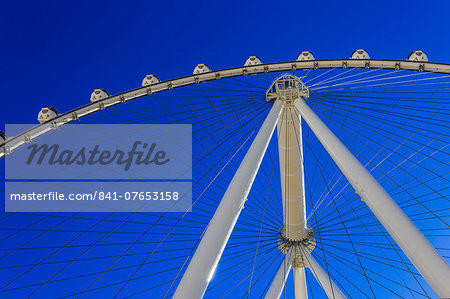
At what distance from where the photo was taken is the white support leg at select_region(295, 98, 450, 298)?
5278 mm

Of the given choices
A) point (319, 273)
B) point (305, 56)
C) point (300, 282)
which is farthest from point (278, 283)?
point (305, 56)

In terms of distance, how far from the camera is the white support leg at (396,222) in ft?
17.3

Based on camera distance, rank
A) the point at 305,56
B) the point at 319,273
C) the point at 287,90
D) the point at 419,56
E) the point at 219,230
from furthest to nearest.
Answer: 1. the point at 305,56
2. the point at 319,273
3. the point at 419,56
4. the point at 287,90
5. the point at 219,230

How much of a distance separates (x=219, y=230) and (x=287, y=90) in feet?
23.2

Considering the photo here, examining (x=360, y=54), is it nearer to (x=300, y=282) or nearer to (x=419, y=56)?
(x=419, y=56)

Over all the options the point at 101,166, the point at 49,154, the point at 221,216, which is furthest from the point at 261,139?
the point at 49,154

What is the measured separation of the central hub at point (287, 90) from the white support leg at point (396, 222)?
146 inches

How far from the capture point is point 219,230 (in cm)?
602

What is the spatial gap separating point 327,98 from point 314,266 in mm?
6418

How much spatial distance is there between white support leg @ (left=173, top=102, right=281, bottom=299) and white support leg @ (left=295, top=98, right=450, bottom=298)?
172 centimetres

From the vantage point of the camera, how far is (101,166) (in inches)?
403

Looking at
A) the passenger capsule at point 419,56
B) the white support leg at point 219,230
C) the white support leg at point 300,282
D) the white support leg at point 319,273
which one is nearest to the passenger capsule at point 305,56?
the passenger capsule at point 419,56

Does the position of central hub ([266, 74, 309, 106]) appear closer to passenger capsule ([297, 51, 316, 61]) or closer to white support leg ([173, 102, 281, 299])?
passenger capsule ([297, 51, 316, 61])

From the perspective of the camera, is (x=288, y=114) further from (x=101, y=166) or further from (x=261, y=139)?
(x=101, y=166)
